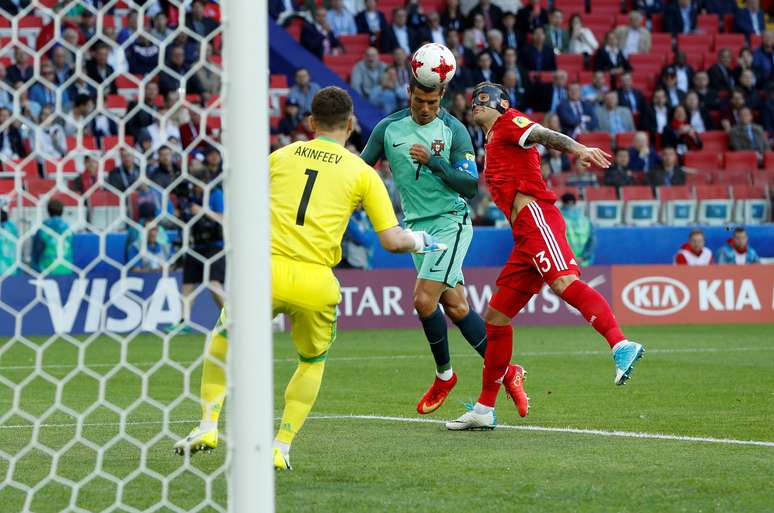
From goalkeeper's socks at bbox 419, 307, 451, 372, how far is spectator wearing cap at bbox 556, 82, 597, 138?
14478mm

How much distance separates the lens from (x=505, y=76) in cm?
→ 2353

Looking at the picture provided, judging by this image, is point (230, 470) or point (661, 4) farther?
point (661, 4)

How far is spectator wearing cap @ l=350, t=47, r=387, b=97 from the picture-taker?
23.1 m

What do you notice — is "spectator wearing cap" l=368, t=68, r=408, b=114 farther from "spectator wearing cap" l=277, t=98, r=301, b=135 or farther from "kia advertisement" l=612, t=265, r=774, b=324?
"kia advertisement" l=612, t=265, r=774, b=324

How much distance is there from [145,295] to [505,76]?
29.4 feet

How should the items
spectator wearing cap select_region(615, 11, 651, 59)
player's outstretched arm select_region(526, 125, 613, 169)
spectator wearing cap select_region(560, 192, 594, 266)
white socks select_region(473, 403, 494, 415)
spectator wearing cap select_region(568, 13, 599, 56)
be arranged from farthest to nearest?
1. spectator wearing cap select_region(615, 11, 651, 59)
2. spectator wearing cap select_region(568, 13, 599, 56)
3. spectator wearing cap select_region(560, 192, 594, 266)
4. white socks select_region(473, 403, 494, 415)
5. player's outstretched arm select_region(526, 125, 613, 169)

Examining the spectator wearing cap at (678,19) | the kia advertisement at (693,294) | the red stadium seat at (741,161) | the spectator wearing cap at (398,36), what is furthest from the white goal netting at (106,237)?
the spectator wearing cap at (678,19)

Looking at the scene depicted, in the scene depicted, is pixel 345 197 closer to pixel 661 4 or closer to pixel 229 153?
pixel 229 153

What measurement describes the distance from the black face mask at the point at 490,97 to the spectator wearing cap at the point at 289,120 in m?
12.8

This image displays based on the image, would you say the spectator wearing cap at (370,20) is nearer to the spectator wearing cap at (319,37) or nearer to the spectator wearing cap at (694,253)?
the spectator wearing cap at (319,37)

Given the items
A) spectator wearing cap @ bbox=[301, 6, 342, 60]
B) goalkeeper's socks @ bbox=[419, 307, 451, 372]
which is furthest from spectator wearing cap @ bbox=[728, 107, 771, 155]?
goalkeeper's socks @ bbox=[419, 307, 451, 372]

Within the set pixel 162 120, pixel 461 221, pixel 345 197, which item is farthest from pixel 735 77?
pixel 162 120

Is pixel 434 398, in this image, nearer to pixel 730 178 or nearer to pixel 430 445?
pixel 430 445

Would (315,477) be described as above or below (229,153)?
below
